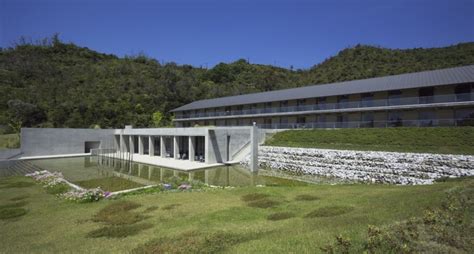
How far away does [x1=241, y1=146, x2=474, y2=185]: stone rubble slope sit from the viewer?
17766 millimetres

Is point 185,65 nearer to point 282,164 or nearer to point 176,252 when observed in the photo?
point 282,164

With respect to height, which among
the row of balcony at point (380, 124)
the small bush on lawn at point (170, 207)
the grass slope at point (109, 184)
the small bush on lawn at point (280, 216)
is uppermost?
the row of balcony at point (380, 124)

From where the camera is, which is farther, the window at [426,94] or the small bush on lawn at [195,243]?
the window at [426,94]

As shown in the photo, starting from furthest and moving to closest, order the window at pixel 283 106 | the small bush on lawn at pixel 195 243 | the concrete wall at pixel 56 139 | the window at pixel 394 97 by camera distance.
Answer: the window at pixel 283 106 < the concrete wall at pixel 56 139 < the window at pixel 394 97 < the small bush on lawn at pixel 195 243

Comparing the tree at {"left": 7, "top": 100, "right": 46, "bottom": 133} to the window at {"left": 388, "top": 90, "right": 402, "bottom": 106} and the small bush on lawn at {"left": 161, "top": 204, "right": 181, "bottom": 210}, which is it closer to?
the small bush on lawn at {"left": 161, "top": 204, "right": 181, "bottom": 210}

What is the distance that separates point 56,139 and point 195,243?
39.0 metres

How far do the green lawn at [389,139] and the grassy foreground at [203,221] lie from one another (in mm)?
15414

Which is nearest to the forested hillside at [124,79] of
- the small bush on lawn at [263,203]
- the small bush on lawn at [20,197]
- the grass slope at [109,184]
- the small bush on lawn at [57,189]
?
the grass slope at [109,184]

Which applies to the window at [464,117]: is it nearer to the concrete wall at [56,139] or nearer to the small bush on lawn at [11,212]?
the small bush on lawn at [11,212]

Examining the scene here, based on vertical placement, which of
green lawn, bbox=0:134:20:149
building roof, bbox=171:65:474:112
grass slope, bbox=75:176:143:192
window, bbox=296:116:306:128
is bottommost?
grass slope, bbox=75:176:143:192

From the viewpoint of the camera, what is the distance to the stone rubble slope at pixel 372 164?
1777 cm

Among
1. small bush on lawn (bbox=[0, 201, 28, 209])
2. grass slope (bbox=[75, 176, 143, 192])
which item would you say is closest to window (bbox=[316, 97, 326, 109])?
grass slope (bbox=[75, 176, 143, 192])

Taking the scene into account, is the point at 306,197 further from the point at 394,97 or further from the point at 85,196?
the point at 394,97

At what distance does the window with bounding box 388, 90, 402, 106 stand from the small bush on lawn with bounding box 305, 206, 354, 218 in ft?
80.5
